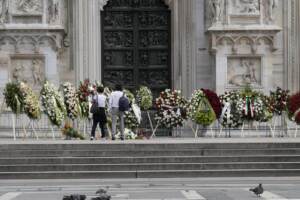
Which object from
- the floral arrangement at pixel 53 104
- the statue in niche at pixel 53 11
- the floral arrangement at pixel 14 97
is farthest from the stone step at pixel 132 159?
the statue in niche at pixel 53 11

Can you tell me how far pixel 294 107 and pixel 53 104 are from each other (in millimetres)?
7621

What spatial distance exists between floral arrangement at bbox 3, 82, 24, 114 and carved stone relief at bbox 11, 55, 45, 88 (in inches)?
138

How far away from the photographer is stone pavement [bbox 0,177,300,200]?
1778 centimetres

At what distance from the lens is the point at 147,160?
2366 cm

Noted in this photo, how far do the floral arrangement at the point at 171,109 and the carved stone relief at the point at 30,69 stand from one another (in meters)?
4.86

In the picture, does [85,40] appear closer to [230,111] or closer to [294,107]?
[230,111]

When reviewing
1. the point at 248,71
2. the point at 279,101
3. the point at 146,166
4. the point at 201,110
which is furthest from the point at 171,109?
the point at 146,166

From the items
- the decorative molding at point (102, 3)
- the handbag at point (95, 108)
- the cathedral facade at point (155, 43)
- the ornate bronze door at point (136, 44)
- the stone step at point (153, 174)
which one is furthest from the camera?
the ornate bronze door at point (136, 44)

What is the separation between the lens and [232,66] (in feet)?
108

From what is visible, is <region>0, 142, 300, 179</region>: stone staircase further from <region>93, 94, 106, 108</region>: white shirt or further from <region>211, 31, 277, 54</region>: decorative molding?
<region>211, 31, 277, 54</region>: decorative molding

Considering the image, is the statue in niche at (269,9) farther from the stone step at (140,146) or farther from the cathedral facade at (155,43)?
the stone step at (140,146)

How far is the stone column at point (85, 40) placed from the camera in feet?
109

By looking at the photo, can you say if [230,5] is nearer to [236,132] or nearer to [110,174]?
[236,132]

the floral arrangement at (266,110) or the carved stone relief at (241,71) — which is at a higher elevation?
the carved stone relief at (241,71)
